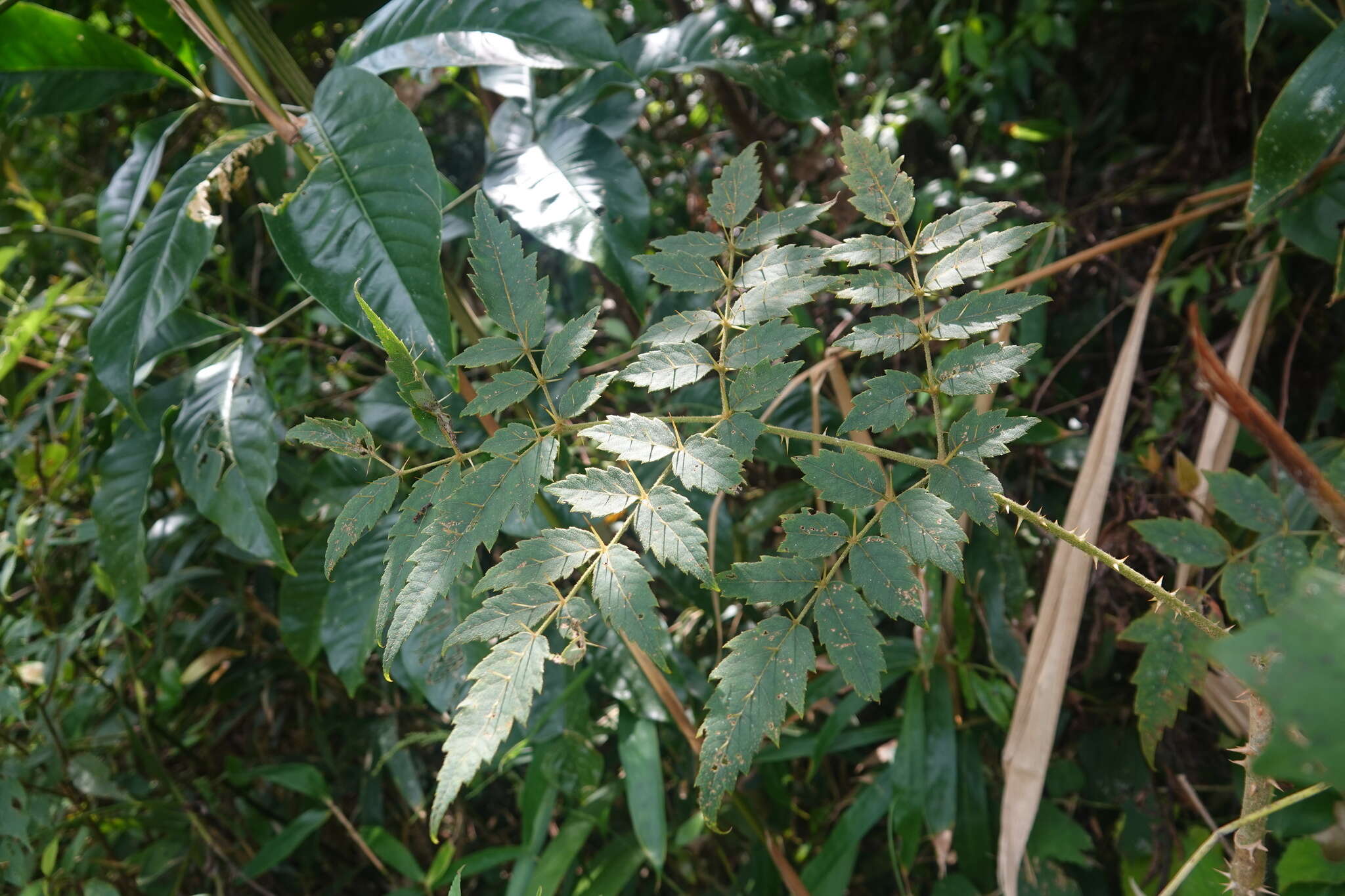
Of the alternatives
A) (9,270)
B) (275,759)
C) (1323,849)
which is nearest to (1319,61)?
(1323,849)

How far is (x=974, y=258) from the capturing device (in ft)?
1.99

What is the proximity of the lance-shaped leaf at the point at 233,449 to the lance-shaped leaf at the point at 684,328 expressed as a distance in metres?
0.51

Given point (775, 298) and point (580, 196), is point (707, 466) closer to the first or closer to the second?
point (775, 298)

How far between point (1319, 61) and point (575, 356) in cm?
85

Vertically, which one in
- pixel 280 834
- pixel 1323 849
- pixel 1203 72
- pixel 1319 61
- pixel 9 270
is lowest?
pixel 1323 849

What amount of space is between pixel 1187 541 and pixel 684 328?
559 mm

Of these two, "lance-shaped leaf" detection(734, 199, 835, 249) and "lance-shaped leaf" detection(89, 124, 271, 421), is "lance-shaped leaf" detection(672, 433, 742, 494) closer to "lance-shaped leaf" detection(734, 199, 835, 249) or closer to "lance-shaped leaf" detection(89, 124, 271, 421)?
"lance-shaped leaf" detection(734, 199, 835, 249)

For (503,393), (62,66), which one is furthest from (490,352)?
(62,66)

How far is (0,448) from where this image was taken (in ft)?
4.50

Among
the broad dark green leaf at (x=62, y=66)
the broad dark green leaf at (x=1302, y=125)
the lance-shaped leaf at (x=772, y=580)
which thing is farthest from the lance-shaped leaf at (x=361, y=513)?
the broad dark green leaf at (x=1302, y=125)

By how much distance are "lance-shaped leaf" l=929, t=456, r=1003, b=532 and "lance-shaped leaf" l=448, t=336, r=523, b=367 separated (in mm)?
306

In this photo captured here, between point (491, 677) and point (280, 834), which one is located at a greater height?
point (491, 677)

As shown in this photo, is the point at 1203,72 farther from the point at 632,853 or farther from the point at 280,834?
the point at 280,834

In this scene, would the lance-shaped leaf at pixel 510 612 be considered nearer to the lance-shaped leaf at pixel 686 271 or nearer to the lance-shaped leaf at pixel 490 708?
the lance-shaped leaf at pixel 490 708
